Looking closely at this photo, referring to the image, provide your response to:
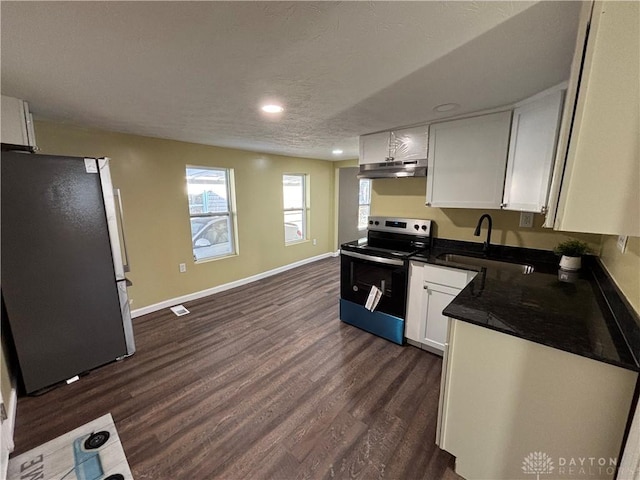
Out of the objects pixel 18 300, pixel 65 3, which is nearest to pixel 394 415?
pixel 65 3

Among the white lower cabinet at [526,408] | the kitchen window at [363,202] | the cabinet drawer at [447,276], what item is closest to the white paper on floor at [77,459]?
the white lower cabinet at [526,408]

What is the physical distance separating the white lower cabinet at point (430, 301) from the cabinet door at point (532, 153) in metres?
0.69

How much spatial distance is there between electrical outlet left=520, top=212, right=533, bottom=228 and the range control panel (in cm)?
77

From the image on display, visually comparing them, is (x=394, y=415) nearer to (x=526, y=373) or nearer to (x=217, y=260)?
(x=526, y=373)

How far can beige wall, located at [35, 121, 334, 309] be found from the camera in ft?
9.32

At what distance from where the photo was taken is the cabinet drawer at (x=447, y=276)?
2082 millimetres

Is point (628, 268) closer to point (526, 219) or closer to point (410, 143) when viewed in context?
point (526, 219)

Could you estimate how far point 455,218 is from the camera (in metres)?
2.66

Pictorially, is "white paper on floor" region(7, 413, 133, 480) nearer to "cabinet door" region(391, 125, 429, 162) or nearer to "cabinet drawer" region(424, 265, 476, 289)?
"cabinet drawer" region(424, 265, 476, 289)

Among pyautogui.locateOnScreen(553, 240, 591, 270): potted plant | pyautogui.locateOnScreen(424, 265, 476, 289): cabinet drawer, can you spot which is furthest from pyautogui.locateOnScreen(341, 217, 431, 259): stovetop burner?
pyautogui.locateOnScreen(553, 240, 591, 270): potted plant

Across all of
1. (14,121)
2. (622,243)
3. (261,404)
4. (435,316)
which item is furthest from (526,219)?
(14,121)

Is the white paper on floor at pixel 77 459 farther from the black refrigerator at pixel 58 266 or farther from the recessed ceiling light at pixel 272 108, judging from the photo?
the recessed ceiling light at pixel 272 108

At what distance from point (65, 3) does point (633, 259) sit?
244 cm

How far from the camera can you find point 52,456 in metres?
1.53
